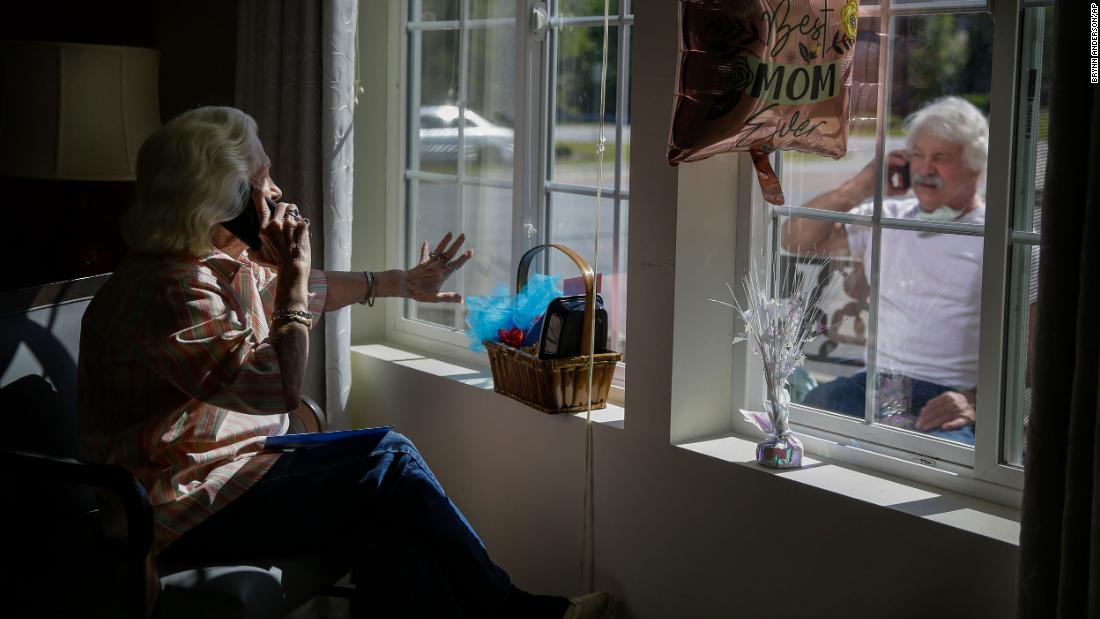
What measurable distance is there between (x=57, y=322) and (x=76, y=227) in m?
1.07

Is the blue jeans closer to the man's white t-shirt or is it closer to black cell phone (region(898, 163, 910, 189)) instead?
the man's white t-shirt

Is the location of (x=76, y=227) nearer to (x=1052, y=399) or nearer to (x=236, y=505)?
(x=236, y=505)

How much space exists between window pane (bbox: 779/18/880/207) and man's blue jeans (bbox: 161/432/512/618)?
0.98 meters

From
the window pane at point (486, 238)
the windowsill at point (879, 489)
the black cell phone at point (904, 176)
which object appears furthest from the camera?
the window pane at point (486, 238)

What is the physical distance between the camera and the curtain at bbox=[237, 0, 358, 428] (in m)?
2.81

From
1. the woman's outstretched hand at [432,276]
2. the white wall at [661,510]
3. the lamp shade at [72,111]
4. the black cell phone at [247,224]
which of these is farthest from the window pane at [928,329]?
the lamp shade at [72,111]

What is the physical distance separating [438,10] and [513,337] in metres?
1.10

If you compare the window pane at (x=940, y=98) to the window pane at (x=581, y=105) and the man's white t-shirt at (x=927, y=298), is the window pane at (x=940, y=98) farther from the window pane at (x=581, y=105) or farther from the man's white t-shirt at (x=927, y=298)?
the window pane at (x=581, y=105)

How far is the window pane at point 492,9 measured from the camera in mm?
2824

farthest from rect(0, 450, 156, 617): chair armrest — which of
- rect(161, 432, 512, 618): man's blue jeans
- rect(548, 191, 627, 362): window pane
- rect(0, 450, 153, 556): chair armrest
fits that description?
rect(548, 191, 627, 362): window pane

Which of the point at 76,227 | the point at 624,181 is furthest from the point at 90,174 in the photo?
the point at 624,181

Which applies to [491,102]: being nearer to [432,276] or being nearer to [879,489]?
[432,276]

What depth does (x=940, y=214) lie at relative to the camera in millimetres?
1974

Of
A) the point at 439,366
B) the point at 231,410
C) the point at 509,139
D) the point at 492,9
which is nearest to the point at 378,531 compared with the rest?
the point at 231,410
